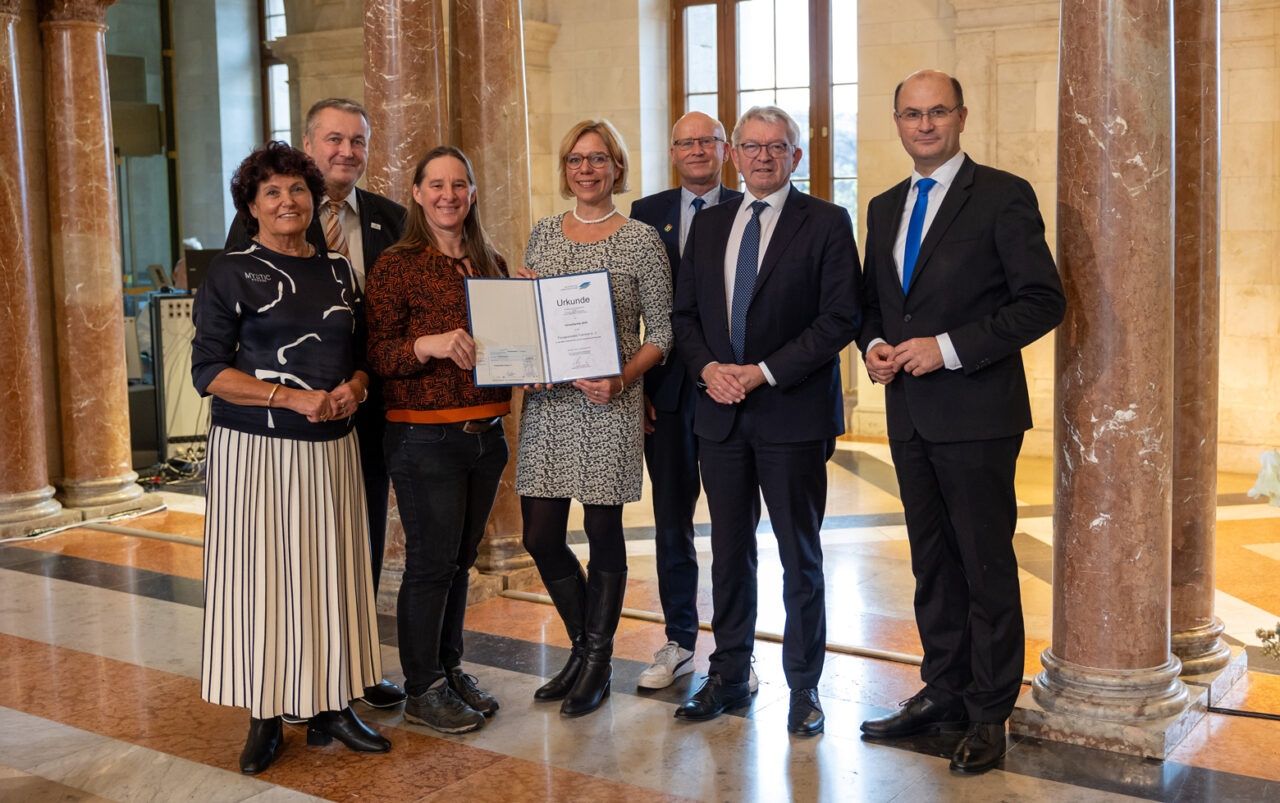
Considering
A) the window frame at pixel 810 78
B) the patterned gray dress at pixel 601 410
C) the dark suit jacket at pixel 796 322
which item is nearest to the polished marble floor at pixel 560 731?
the patterned gray dress at pixel 601 410

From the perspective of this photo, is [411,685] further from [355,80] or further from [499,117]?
[355,80]

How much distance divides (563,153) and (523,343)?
1.95 feet

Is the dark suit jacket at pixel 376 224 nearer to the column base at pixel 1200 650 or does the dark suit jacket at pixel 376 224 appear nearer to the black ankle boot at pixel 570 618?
the black ankle boot at pixel 570 618

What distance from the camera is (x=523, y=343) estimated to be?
Answer: 344cm

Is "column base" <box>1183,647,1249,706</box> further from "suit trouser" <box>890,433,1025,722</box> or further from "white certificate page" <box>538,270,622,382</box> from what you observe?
"white certificate page" <box>538,270,622,382</box>

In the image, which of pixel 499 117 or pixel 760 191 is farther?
pixel 499 117

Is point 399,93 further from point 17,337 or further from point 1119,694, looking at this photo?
point 1119,694

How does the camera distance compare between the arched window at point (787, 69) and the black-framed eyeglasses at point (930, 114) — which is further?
the arched window at point (787, 69)

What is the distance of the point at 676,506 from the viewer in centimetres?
397

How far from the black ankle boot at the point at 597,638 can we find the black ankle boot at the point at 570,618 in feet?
0.11

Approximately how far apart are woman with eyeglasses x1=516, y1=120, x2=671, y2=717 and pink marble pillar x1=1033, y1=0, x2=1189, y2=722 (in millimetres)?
1157

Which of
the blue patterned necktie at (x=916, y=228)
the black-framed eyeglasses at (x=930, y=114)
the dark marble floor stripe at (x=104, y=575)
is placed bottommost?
the dark marble floor stripe at (x=104, y=575)

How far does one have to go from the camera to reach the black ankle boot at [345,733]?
3484mm

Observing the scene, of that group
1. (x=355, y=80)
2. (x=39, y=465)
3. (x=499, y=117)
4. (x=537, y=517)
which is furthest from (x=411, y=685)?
(x=355, y=80)
